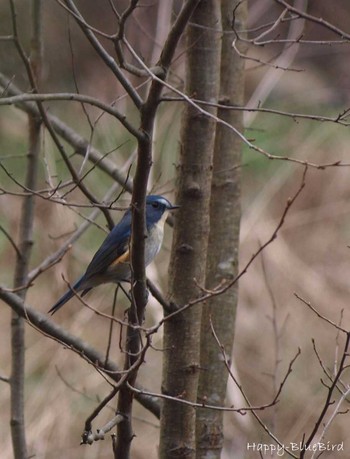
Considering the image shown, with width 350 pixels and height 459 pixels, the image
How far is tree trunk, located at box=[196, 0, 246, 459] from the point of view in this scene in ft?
11.5

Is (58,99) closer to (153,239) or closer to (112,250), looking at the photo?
(153,239)

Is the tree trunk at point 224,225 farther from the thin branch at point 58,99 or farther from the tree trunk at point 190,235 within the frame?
the thin branch at point 58,99

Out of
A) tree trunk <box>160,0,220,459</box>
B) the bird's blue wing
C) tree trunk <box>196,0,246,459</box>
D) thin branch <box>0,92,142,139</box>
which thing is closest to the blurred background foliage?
tree trunk <box>196,0,246,459</box>

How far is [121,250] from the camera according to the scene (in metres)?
3.91

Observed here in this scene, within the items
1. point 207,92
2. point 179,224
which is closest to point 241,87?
point 207,92

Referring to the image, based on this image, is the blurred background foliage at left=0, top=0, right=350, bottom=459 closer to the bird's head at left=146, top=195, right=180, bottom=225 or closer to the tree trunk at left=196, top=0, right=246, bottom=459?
the tree trunk at left=196, top=0, right=246, bottom=459

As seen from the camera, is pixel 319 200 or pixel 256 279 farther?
pixel 319 200

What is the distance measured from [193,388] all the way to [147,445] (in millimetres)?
3730

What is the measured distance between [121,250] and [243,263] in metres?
3.80

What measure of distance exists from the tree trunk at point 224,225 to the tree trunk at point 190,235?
0.28 meters

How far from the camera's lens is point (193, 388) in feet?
10.3

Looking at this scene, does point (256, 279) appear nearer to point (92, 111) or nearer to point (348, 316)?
point (348, 316)

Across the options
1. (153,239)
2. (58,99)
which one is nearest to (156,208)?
(153,239)

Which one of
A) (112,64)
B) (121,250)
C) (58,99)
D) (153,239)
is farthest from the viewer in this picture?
(121,250)
